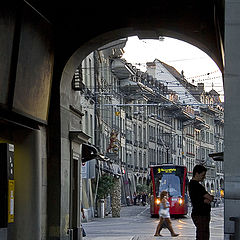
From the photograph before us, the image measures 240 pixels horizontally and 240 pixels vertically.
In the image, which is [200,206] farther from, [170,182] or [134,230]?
[170,182]

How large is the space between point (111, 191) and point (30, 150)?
31.6 m

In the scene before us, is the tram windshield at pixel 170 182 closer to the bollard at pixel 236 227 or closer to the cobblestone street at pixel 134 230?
the cobblestone street at pixel 134 230

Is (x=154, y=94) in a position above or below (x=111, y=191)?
above

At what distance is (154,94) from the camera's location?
295 feet

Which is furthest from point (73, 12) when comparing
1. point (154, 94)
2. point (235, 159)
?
point (154, 94)

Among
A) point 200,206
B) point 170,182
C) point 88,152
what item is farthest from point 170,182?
point 200,206

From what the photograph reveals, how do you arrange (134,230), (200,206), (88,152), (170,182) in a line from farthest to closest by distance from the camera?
(170,182) → (134,230) → (88,152) → (200,206)

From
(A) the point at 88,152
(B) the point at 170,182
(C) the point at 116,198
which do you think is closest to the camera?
(A) the point at 88,152

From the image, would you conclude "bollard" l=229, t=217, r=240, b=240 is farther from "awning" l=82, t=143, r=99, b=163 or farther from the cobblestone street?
the cobblestone street

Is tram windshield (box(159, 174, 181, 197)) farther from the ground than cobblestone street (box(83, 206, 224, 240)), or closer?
farther from the ground

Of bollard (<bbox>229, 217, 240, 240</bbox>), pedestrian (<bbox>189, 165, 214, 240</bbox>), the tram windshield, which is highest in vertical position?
the tram windshield

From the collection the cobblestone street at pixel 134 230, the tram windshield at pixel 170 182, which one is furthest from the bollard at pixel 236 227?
the tram windshield at pixel 170 182

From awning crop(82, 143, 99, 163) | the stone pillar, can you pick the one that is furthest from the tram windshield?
awning crop(82, 143, 99, 163)

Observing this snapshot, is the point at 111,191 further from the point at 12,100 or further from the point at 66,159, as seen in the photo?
the point at 12,100
